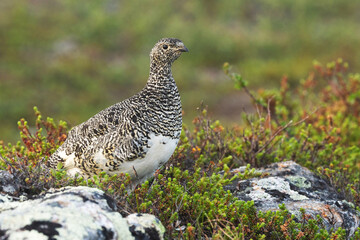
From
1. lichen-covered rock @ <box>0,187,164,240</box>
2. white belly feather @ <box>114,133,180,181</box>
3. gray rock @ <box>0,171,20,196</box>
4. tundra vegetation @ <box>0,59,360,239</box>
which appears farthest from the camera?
white belly feather @ <box>114,133,180,181</box>

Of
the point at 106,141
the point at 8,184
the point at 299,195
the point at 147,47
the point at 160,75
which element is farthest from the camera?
the point at 147,47

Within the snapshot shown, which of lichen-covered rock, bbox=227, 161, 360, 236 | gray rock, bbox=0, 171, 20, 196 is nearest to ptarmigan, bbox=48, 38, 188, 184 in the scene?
lichen-covered rock, bbox=227, 161, 360, 236

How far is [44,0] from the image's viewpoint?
65.5 ft

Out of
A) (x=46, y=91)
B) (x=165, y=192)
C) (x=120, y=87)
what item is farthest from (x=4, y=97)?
(x=165, y=192)

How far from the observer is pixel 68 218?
2.95 meters

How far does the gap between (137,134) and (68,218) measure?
1618 mm

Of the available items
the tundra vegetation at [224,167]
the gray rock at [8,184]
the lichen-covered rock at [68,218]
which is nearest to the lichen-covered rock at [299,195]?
the tundra vegetation at [224,167]

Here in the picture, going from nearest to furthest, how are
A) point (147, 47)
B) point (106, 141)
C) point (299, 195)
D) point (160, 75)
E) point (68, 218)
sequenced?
point (68, 218) < point (106, 141) < point (299, 195) < point (160, 75) < point (147, 47)

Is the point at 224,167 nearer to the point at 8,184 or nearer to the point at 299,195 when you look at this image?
the point at 299,195

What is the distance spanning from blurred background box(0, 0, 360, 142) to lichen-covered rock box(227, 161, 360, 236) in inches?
323

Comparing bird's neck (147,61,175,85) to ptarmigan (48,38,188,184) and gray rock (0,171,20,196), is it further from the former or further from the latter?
gray rock (0,171,20,196)

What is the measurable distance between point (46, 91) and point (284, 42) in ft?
29.7

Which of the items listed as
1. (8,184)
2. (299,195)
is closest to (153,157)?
(8,184)

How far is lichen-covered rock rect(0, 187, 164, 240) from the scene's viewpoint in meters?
2.85
